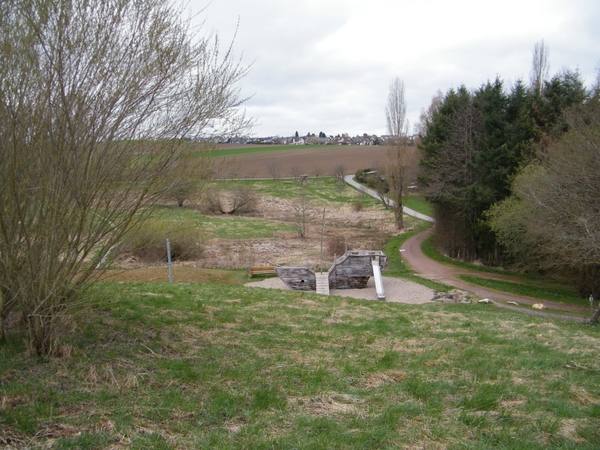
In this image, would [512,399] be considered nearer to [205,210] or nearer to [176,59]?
[176,59]

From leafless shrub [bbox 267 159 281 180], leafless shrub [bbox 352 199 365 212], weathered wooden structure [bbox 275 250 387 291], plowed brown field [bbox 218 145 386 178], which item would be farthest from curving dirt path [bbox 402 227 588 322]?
leafless shrub [bbox 267 159 281 180]

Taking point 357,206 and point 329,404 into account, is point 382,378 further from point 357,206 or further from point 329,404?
point 357,206

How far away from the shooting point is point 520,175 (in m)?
24.6

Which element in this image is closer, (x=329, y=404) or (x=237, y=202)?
(x=329, y=404)

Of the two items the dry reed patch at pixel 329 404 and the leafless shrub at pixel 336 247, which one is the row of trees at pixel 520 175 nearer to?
the leafless shrub at pixel 336 247

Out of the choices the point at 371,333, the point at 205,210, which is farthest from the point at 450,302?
the point at 205,210

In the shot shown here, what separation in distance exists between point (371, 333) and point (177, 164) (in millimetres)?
4281

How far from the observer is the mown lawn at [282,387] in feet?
14.1

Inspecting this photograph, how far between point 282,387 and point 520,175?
876 inches

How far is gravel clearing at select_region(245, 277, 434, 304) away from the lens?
21203 mm

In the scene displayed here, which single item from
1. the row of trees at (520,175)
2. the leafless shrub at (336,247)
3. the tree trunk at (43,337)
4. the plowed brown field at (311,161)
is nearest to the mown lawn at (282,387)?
the tree trunk at (43,337)

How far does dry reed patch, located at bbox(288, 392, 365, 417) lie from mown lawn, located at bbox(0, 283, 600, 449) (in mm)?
19

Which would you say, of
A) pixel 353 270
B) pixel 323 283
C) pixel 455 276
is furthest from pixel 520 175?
pixel 323 283

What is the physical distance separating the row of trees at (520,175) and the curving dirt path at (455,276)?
5.41 ft
